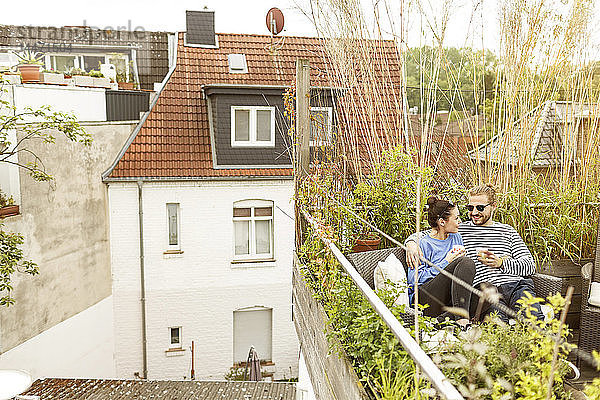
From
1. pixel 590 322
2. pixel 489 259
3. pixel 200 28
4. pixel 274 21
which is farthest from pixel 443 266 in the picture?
pixel 200 28

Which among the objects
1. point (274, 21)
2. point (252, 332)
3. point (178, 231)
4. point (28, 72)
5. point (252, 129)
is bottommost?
point (252, 332)

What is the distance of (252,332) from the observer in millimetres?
10477

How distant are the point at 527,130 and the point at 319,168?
1262 mm

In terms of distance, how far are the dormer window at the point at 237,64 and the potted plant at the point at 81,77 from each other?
2411 mm

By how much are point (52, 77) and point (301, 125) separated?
6099mm

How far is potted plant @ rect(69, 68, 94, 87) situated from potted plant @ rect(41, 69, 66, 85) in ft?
0.96

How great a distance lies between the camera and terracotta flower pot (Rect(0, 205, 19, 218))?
723 centimetres

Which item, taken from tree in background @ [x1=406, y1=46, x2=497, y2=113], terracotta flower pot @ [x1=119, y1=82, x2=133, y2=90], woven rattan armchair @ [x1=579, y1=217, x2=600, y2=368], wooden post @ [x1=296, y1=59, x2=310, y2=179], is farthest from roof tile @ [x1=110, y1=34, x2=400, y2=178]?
woven rattan armchair @ [x1=579, y1=217, x2=600, y2=368]

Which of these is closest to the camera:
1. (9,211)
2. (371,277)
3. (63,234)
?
(371,277)

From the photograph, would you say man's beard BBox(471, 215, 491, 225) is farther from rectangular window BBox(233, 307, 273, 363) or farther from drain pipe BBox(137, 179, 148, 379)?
rectangular window BBox(233, 307, 273, 363)

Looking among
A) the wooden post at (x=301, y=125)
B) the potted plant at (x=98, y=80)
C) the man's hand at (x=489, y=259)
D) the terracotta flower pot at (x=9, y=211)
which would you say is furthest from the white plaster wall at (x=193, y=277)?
the man's hand at (x=489, y=259)

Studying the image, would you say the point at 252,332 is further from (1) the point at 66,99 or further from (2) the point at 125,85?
(1) the point at 66,99

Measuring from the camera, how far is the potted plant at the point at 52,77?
8273 millimetres

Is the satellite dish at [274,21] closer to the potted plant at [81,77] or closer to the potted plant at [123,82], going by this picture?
the potted plant at [123,82]
